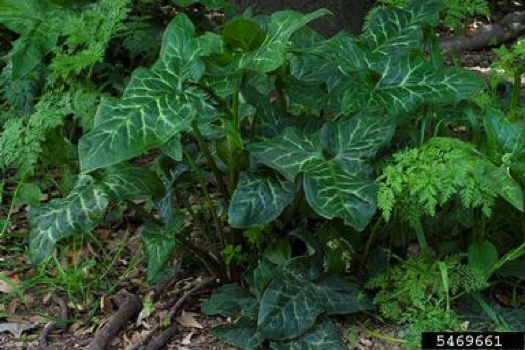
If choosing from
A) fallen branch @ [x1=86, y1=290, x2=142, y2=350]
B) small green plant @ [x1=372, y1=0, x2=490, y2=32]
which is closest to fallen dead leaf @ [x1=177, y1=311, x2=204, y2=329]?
fallen branch @ [x1=86, y1=290, x2=142, y2=350]

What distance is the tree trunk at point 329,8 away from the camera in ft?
13.8

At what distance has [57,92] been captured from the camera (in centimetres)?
346

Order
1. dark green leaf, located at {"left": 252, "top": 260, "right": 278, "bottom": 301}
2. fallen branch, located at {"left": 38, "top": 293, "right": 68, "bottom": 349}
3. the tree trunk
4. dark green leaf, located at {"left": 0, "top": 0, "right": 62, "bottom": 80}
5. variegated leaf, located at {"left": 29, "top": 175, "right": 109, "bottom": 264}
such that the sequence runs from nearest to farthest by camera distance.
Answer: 1. variegated leaf, located at {"left": 29, "top": 175, "right": 109, "bottom": 264}
2. dark green leaf, located at {"left": 252, "top": 260, "right": 278, "bottom": 301}
3. fallen branch, located at {"left": 38, "top": 293, "right": 68, "bottom": 349}
4. dark green leaf, located at {"left": 0, "top": 0, "right": 62, "bottom": 80}
5. the tree trunk

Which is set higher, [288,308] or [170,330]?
[288,308]

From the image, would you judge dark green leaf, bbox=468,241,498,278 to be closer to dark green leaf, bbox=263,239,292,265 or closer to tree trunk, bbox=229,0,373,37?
dark green leaf, bbox=263,239,292,265

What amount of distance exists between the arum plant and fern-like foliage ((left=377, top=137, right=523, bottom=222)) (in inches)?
3.3

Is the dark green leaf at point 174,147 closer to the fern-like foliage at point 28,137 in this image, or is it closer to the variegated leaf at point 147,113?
the variegated leaf at point 147,113

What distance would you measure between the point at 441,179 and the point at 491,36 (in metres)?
2.95

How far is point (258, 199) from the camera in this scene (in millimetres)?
2602

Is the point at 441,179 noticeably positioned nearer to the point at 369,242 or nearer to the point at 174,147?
the point at 369,242

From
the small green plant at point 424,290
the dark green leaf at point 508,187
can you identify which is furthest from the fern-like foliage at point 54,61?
the dark green leaf at point 508,187

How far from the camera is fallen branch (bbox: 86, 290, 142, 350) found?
280 cm

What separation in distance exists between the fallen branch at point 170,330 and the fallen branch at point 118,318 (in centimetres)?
10

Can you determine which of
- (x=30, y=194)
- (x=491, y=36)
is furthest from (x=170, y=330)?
(x=491, y=36)
